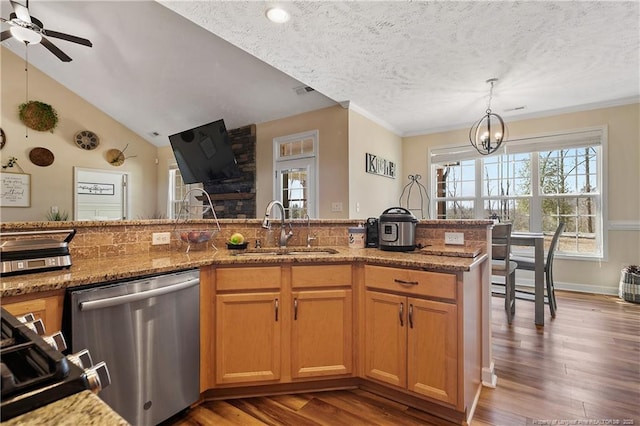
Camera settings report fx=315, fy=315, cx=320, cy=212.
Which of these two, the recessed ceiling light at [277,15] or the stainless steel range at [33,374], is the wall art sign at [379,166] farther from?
the stainless steel range at [33,374]

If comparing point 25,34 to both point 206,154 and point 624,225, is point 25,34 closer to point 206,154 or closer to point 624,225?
point 206,154

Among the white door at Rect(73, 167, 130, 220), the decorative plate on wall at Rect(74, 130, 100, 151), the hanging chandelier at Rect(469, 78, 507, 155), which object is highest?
the decorative plate on wall at Rect(74, 130, 100, 151)

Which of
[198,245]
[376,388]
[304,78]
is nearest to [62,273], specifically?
[198,245]

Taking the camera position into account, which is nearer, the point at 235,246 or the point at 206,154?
the point at 235,246

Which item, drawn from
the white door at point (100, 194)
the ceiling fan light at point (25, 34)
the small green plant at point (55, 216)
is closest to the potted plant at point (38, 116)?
the white door at point (100, 194)

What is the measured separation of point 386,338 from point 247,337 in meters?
0.82

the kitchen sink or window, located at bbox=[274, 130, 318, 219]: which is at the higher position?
window, located at bbox=[274, 130, 318, 219]

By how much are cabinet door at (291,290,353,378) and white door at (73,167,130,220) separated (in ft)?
19.5

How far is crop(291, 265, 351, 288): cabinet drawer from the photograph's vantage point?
75.1 inches

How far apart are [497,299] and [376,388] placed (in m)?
2.80

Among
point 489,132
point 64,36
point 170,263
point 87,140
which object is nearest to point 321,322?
point 170,263

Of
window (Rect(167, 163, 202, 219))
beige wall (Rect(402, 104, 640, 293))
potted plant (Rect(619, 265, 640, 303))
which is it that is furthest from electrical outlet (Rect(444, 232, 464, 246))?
window (Rect(167, 163, 202, 219))

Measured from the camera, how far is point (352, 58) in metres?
3.00

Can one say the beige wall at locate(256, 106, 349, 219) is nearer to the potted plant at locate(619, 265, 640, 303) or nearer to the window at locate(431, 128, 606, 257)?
the window at locate(431, 128, 606, 257)
